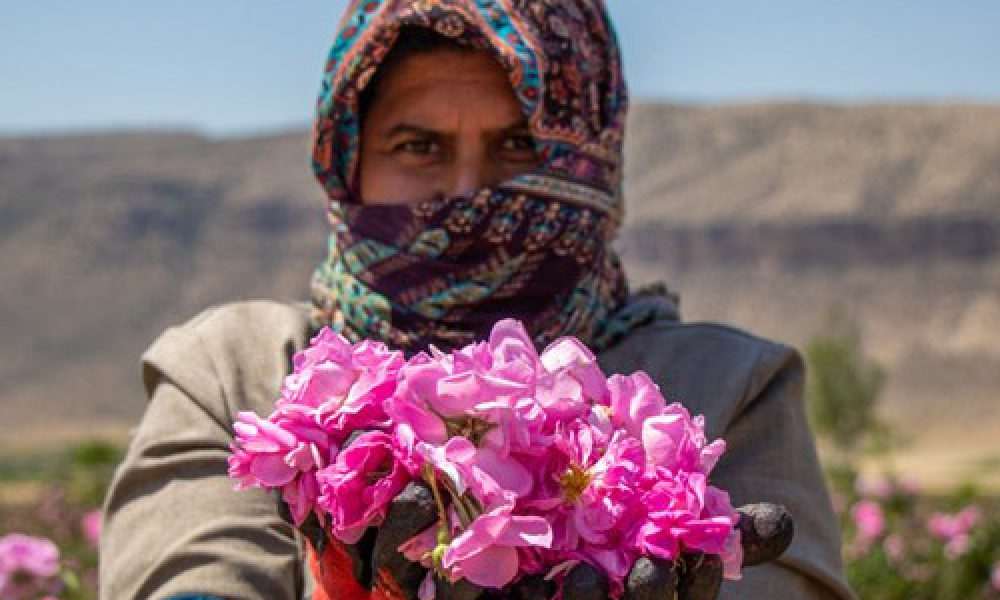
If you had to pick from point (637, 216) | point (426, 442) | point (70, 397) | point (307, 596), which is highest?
point (426, 442)

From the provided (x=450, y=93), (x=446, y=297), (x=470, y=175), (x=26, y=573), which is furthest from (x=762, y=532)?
(x=26, y=573)

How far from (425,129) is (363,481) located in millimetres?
1124

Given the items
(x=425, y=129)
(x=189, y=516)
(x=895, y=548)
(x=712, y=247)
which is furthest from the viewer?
(x=712, y=247)

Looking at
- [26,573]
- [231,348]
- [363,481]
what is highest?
[363,481]

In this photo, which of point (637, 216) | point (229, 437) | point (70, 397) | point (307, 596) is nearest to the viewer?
point (307, 596)

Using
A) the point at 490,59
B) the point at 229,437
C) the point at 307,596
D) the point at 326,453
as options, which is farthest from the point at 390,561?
the point at 490,59

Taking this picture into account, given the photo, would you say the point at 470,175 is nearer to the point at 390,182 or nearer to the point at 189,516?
the point at 390,182

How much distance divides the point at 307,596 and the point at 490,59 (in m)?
0.93

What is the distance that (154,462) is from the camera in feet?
7.70

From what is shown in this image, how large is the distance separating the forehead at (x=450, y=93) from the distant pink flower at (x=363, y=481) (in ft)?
3.64

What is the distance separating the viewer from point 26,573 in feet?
10.9

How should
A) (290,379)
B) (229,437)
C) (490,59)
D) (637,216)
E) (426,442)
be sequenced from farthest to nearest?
(637,216) < (490,59) < (229,437) < (290,379) < (426,442)

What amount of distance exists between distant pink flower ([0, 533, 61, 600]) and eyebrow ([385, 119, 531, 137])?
135cm

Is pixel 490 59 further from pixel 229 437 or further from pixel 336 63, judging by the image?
pixel 229 437
